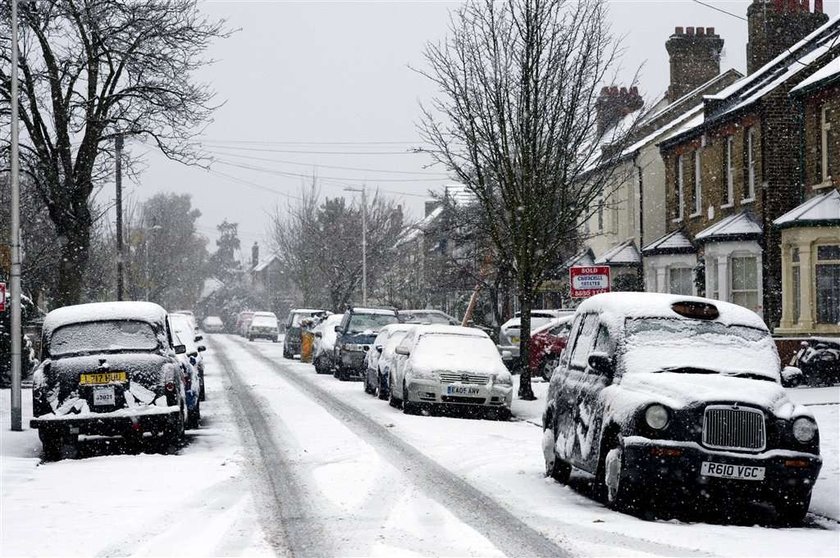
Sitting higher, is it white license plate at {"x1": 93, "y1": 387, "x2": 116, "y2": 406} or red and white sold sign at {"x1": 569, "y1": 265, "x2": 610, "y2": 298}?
red and white sold sign at {"x1": 569, "y1": 265, "x2": 610, "y2": 298}

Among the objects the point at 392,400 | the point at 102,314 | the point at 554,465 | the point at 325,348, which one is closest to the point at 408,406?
the point at 392,400

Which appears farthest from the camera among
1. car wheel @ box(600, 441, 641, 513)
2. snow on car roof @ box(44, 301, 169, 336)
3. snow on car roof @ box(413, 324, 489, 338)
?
snow on car roof @ box(413, 324, 489, 338)

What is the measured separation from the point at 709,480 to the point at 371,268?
57.9 meters

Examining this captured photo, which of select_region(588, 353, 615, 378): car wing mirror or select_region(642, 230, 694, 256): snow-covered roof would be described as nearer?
select_region(588, 353, 615, 378): car wing mirror

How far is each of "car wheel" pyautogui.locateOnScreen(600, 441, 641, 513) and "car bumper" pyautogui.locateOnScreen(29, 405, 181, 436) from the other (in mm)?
6446

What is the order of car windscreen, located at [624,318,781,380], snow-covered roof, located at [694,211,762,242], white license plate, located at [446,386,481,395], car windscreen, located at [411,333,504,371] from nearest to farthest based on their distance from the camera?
car windscreen, located at [624,318,781,380] → white license plate, located at [446,386,481,395] → car windscreen, located at [411,333,504,371] → snow-covered roof, located at [694,211,762,242]

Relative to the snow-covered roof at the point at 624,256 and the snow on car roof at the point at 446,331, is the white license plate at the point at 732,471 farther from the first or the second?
the snow-covered roof at the point at 624,256

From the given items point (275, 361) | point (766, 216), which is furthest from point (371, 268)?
point (766, 216)

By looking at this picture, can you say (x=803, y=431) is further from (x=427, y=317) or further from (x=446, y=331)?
(x=427, y=317)

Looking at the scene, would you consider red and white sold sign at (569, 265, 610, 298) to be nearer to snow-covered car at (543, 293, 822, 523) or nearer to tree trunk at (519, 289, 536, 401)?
tree trunk at (519, 289, 536, 401)

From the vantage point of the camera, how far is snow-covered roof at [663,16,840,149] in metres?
31.2

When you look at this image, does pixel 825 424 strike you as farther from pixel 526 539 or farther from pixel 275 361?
pixel 275 361

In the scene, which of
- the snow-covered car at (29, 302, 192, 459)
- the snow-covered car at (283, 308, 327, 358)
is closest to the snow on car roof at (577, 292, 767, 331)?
the snow-covered car at (29, 302, 192, 459)

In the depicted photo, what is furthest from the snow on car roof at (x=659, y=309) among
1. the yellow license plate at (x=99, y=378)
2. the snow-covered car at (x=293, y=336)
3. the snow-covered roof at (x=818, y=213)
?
the snow-covered car at (x=293, y=336)
